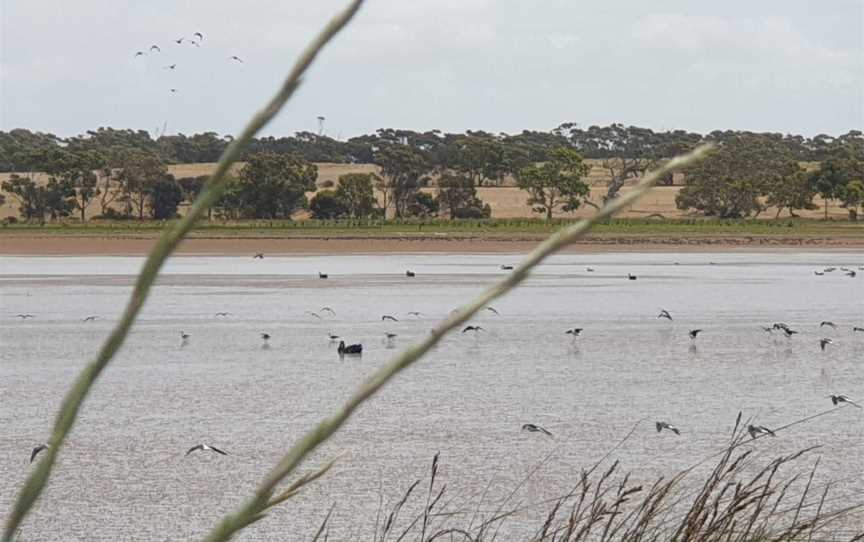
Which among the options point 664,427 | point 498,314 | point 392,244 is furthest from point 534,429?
point 392,244

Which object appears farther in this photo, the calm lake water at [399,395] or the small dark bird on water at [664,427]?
the small dark bird on water at [664,427]

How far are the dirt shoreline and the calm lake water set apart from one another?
2529cm

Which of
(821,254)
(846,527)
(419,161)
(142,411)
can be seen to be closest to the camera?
(846,527)

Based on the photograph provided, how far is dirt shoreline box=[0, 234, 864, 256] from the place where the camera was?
7019 cm

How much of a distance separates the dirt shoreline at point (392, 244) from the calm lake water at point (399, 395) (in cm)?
2529

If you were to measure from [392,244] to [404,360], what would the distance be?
71.9 metres

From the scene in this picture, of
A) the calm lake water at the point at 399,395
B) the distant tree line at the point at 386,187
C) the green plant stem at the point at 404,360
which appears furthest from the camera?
the distant tree line at the point at 386,187

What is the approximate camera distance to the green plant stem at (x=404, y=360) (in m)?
0.95

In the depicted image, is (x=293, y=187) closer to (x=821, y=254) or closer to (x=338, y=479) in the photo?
(x=821, y=254)

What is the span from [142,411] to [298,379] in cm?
418

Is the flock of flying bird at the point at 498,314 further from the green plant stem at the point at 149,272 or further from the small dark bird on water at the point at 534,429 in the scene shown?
the green plant stem at the point at 149,272

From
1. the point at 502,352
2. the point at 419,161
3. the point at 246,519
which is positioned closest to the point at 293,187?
the point at 419,161

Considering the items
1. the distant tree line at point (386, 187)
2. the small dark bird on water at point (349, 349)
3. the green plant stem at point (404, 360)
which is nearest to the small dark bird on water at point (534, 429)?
the small dark bird on water at point (349, 349)

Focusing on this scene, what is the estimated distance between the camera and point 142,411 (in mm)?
19172
